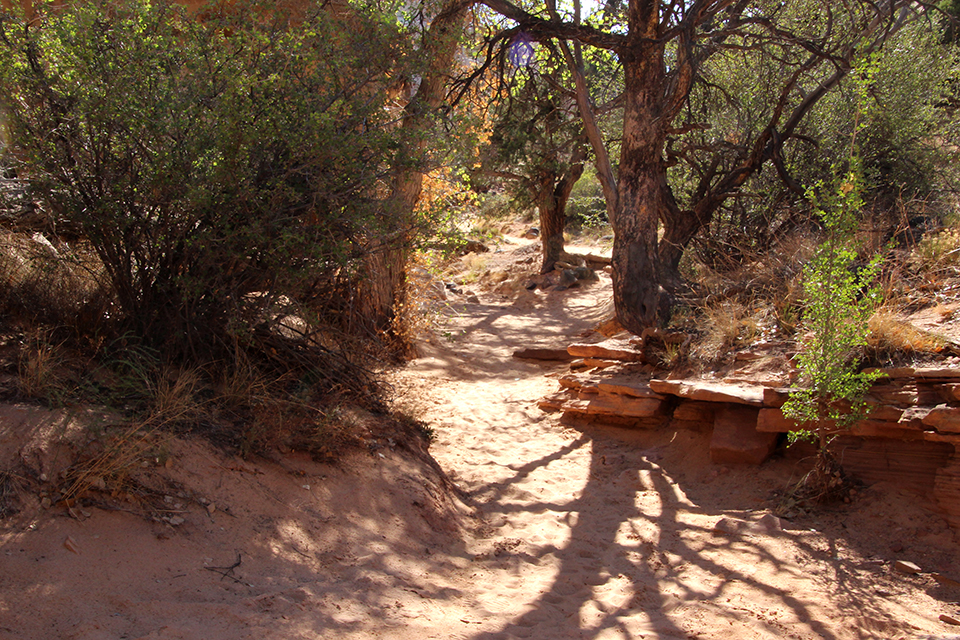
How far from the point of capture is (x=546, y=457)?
6.57 m

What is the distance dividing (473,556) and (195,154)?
3192 millimetres

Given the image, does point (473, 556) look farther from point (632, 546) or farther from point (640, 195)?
point (640, 195)

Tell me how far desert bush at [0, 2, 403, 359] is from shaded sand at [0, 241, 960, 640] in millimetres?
1331

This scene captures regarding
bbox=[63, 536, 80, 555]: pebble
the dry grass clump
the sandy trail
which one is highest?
the dry grass clump

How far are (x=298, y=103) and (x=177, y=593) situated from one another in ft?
10.1

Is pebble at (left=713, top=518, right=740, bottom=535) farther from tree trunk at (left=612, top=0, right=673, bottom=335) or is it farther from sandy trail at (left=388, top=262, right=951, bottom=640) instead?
tree trunk at (left=612, top=0, right=673, bottom=335)

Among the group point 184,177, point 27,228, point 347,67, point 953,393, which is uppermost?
point 347,67

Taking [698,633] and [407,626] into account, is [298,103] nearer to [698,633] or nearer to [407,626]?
[407,626]

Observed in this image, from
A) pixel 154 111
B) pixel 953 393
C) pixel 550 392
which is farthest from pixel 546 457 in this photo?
pixel 154 111

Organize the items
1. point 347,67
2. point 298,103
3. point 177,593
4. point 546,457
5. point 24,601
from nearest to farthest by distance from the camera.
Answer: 1. point 24,601
2. point 177,593
3. point 298,103
4. point 347,67
5. point 546,457

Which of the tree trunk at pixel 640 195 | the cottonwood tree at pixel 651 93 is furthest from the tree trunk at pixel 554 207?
the tree trunk at pixel 640 195

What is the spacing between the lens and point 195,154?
3.98 metres

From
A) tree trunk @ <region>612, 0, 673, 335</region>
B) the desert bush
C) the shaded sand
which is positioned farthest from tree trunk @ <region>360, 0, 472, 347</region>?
tree trunk @ <region>612, 0, 673, 335</region>

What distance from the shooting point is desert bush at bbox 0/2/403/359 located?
4.02 metres
